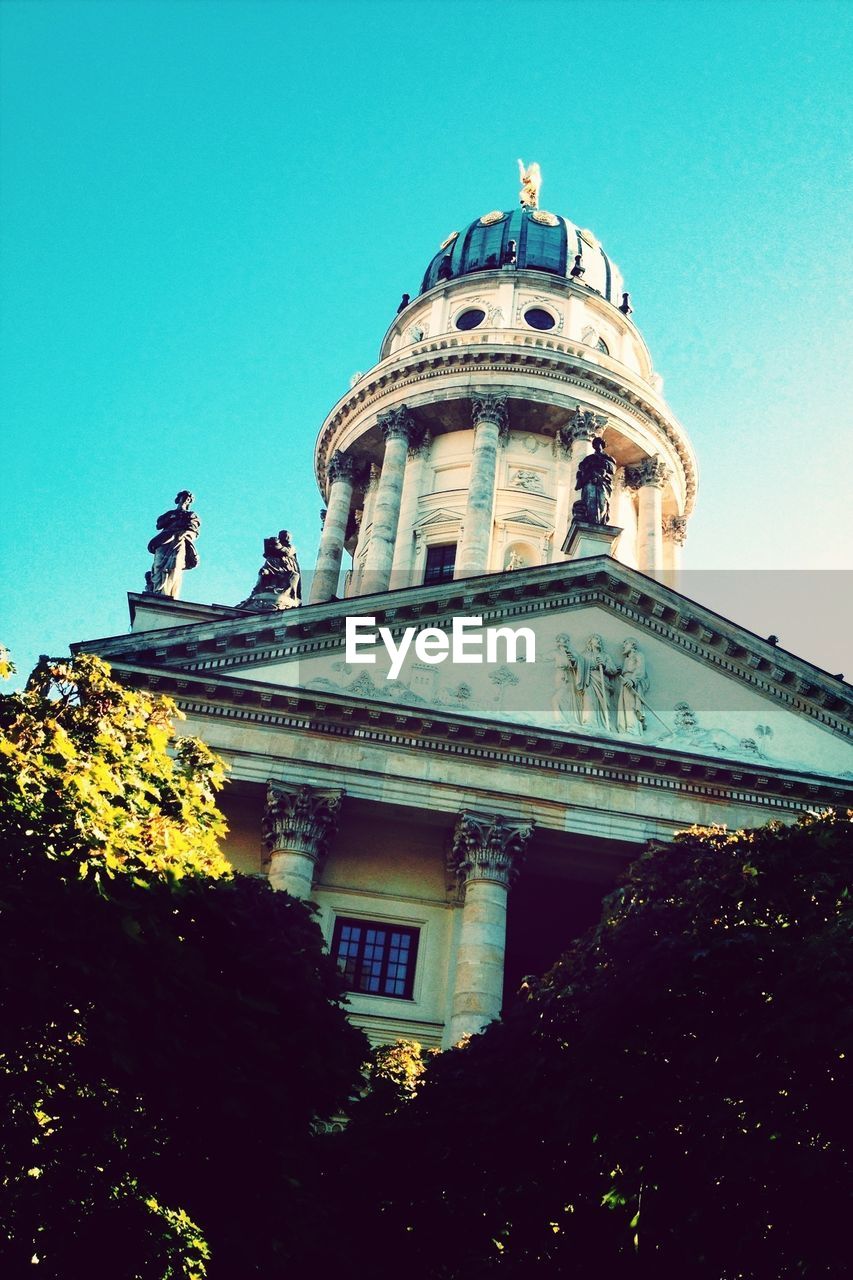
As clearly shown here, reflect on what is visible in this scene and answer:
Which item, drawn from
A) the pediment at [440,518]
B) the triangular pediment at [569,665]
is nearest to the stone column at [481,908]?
the triangular pediment at [569,665]

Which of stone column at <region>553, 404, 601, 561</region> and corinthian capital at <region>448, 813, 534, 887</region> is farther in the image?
stone column at <region>553, 404, 601, 561</region>

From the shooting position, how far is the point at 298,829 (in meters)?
21.9

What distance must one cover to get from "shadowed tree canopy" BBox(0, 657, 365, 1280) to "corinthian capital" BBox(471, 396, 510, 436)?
96.1 feet

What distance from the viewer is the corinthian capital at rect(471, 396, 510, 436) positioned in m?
39.8

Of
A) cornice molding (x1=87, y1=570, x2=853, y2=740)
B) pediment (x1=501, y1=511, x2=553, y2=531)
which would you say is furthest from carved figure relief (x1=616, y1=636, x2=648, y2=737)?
pediment (x1=501, y1=511, x2=553, y2=531)

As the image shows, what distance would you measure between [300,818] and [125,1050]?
1205cm

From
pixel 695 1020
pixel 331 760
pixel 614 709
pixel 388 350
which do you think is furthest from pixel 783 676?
pixel 388 350

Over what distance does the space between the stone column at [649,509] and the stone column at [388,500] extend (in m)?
8.75

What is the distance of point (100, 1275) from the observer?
1108 centimetres

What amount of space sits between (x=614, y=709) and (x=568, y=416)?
19.4 meters

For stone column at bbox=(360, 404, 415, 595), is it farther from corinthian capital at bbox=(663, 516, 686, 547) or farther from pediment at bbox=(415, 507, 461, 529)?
corinthian capital at bbox=(663, 516, 686, 547)

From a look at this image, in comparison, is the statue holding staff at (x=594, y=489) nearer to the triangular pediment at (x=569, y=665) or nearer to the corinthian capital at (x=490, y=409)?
the triangular pediment at (x=569, y=665)

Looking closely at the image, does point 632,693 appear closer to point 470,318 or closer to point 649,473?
point 649,473

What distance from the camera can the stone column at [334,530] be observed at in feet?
133
